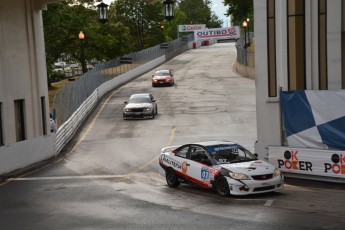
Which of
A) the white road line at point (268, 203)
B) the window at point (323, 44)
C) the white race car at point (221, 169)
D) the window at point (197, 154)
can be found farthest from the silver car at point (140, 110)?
the white road line at point (268, 203)

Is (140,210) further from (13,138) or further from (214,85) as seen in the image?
(214,85)

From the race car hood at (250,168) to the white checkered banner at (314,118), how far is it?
2849 millimetres

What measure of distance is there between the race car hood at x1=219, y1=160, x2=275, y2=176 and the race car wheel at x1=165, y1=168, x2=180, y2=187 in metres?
2.28

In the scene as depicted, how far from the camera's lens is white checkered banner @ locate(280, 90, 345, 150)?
1855cm

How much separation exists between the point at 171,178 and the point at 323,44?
6560 mm

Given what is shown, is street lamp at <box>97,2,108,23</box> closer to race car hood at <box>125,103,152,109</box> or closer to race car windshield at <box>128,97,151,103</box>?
race car hood at <box>125,103,152,109</box>

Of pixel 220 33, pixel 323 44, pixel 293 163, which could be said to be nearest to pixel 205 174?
pixel 293 163

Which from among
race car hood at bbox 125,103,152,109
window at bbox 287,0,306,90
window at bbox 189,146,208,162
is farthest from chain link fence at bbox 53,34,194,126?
window at bbox 287,0,306,90

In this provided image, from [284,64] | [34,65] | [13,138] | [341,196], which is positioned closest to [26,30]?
[34,65]

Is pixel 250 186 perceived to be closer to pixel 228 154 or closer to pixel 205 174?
pixel 205 174

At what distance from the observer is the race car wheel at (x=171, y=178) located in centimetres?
1873

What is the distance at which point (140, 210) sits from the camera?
15.1m

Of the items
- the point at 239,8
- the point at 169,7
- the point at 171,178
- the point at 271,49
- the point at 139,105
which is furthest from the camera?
the point at 239,8

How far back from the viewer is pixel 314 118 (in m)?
19.2
